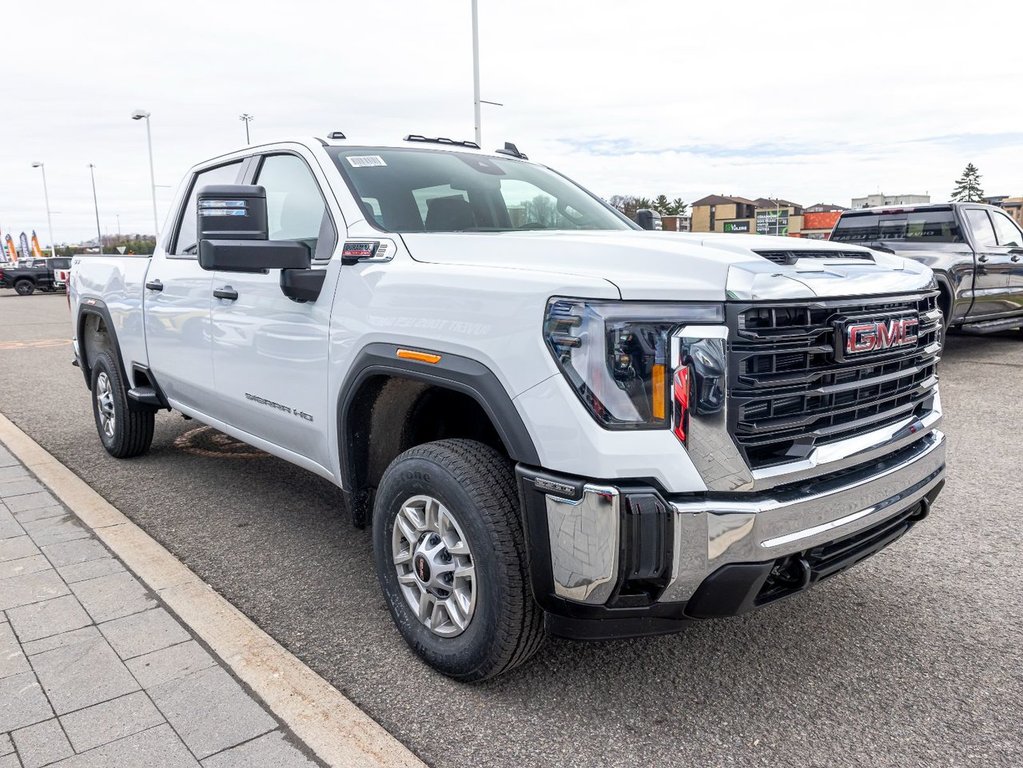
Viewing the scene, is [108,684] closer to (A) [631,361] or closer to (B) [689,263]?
(A) [631,361]

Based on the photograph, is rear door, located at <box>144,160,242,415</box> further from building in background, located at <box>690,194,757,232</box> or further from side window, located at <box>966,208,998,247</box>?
building in background, located at <box>690,194,757,232</box>

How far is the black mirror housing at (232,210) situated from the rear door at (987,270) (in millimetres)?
8911

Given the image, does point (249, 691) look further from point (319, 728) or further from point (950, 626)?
point (950, 626)

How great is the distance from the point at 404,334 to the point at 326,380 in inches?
23.3

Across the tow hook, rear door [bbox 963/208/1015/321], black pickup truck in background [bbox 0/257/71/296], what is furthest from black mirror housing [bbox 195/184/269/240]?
black pickup truck in background [bbox 0/257/71/296]

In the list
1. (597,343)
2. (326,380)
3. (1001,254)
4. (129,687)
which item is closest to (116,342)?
(326,380)

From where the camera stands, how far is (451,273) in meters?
2.68

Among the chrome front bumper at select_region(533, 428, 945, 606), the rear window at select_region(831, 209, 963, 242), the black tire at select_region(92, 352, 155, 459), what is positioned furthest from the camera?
the rear window at select_region(831, 209, 963, 242)

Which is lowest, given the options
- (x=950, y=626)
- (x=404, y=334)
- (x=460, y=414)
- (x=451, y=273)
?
(x=950, y=626)

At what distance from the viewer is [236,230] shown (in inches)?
120

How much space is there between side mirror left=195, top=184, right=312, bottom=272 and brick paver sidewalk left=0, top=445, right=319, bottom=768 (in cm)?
142

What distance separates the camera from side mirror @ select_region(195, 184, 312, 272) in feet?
9.98

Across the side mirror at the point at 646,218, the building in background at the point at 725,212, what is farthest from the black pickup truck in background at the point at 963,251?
the building in background at the point at 725,212

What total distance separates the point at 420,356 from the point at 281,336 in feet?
3.49
